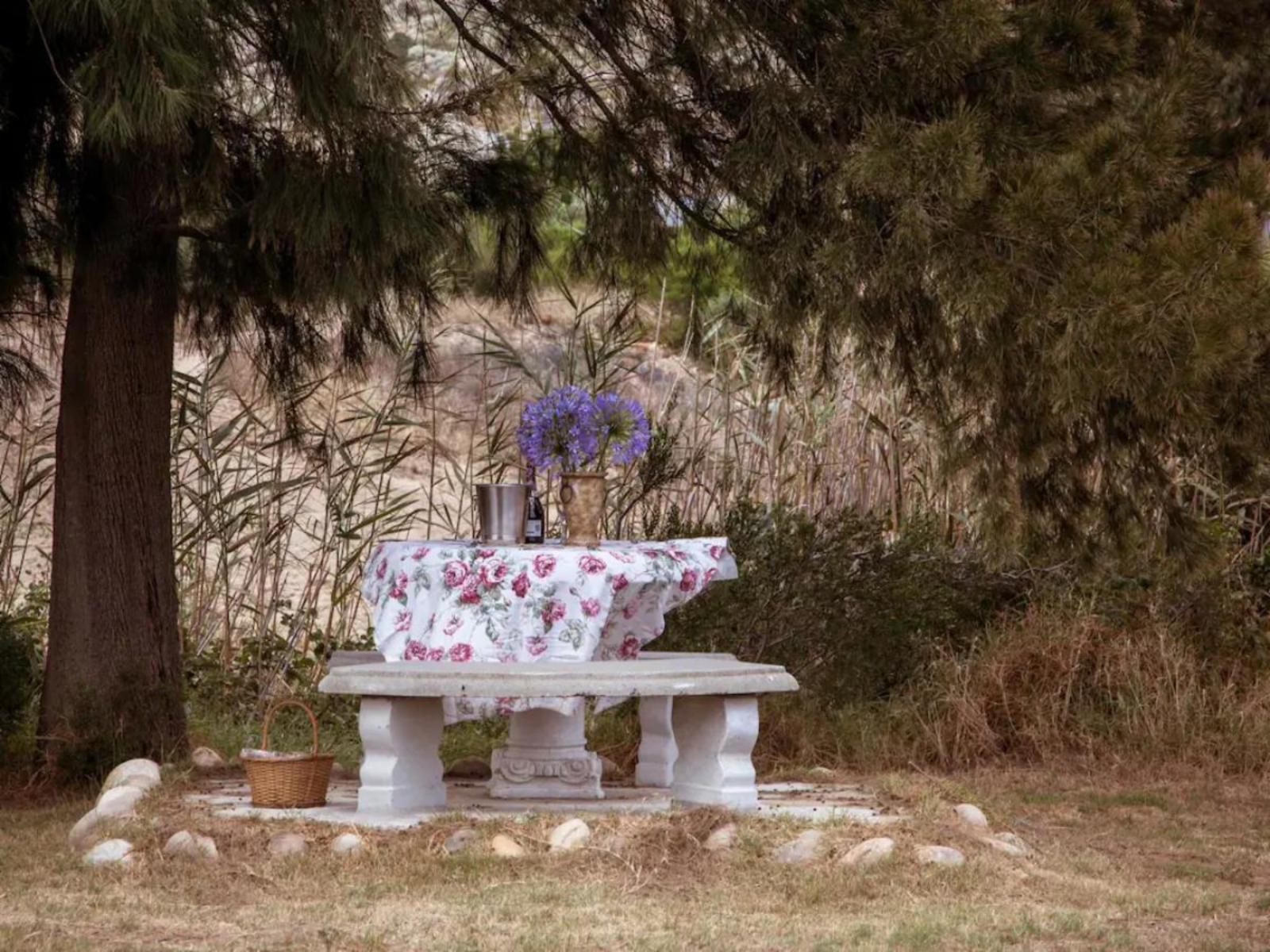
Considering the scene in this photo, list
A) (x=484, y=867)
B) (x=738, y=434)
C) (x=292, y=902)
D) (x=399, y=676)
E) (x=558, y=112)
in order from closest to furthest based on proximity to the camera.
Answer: (x=292, y=902)
(x=484, y=867)
(x=399, y=676)
(x=558, y=112)
(x=738, y=434)

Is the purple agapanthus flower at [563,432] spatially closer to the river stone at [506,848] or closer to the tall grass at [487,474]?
the river stone at [506,848]

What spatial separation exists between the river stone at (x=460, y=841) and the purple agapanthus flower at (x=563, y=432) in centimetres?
138

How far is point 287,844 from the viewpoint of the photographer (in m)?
4.69

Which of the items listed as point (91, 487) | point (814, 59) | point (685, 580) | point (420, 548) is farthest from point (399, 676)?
point (814, 59)

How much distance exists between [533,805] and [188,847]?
3.76 feet

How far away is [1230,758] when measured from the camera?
657 cm

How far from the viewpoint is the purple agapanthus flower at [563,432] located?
574 cm

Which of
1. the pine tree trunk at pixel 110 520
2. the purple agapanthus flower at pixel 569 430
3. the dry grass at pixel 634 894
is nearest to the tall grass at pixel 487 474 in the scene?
the pine tree trunk at pixel 110 520

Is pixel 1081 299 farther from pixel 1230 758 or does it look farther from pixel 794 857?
pixel 1230 758

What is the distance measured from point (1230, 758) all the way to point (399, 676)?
3.27 m

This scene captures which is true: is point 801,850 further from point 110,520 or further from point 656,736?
point 110,520

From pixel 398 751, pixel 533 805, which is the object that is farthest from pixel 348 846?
pixel 533 805

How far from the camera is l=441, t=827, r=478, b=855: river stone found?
4.64 meters

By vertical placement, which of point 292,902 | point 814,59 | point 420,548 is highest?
point 814,59
